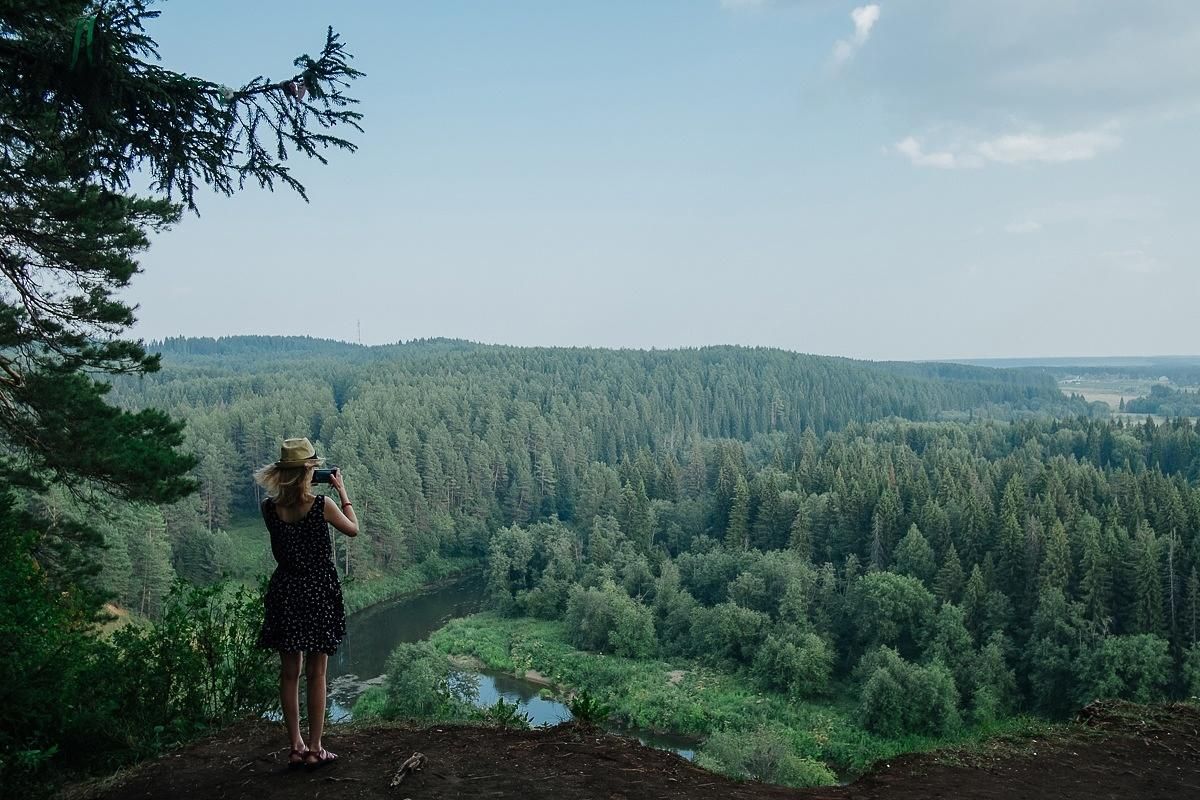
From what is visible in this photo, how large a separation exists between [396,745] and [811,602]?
36.3 m

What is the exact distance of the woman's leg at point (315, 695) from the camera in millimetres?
5457

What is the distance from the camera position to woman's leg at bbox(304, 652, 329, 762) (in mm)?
5457

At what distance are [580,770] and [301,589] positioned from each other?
2.41 metres

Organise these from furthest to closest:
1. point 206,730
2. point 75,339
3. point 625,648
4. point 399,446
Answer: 1. point 399,446
2. point 625,648
3. point 75,339
4. point 206,730

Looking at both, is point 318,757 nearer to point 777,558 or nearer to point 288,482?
point 288,482

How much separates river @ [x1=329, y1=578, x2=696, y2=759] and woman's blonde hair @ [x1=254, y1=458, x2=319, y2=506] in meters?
17.8

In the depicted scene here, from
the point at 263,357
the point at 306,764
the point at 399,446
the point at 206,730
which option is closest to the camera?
the point at 306,764

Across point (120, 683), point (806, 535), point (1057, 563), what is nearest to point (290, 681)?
point (120, 683)

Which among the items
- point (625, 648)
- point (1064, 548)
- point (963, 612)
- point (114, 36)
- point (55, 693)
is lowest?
point (625, 648)

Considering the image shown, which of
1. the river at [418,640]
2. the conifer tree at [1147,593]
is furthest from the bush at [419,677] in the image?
the conifer tree at [1147,593]

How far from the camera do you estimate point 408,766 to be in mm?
5574

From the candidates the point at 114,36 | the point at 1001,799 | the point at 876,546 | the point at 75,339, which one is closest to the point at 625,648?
the point at 876,546

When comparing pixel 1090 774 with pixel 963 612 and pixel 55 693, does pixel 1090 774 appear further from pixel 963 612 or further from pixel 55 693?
pixel 963 612

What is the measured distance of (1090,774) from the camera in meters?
6.33
